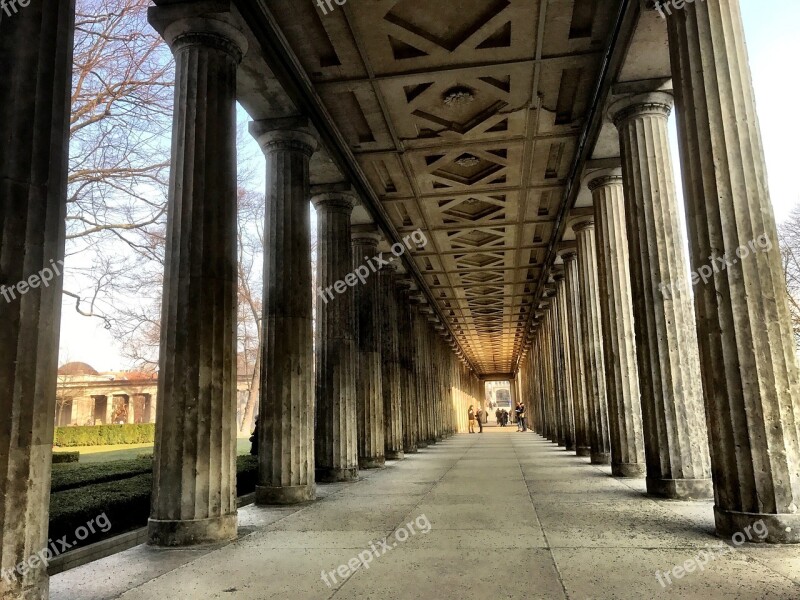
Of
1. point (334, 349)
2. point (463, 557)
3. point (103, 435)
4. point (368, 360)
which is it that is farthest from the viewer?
point (103, 435)

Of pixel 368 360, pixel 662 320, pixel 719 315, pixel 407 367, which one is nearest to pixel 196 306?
pixel 719 315

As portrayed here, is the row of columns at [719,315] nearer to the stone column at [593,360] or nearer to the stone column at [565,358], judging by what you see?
the stone column at [593,360]

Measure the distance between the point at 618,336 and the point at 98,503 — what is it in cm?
946

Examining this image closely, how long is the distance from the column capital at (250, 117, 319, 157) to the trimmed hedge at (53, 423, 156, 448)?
2700 centimetres

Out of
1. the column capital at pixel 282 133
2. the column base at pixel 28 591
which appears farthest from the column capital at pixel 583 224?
the column base at pixel 28 591

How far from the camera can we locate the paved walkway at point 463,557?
179 inches

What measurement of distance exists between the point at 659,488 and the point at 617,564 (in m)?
4.43

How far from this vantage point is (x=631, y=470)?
11742 mm

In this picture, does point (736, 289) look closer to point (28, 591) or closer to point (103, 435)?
point (28, 591)

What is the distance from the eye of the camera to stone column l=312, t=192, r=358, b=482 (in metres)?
12.9

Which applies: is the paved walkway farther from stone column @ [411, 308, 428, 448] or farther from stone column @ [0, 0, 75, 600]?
stone column @ [411, 308, 428, 448]

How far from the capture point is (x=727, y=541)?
588 cm

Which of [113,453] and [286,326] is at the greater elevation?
[286,326]

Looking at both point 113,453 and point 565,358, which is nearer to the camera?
Result: point 565,358
